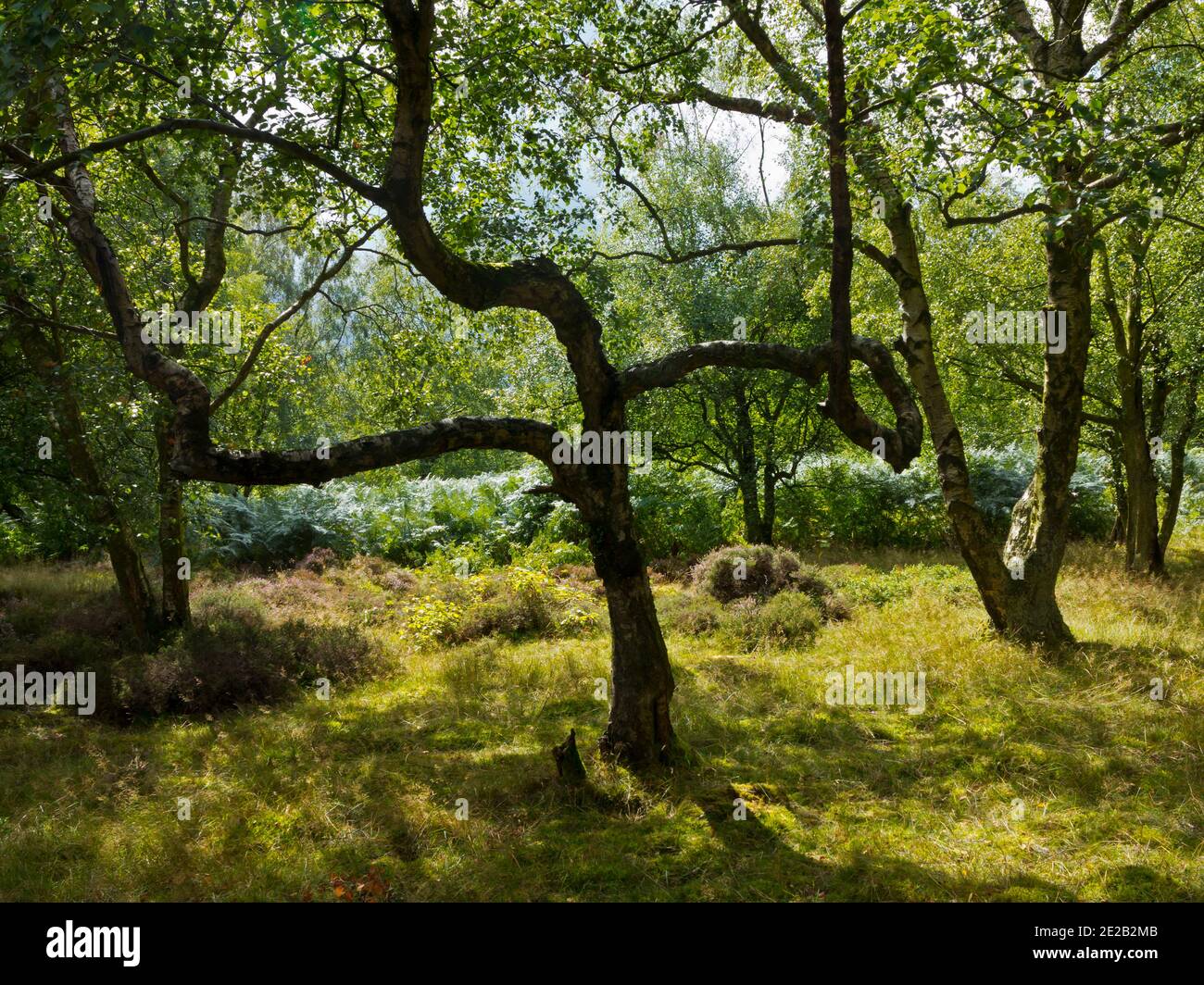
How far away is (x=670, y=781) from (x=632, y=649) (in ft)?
3.79

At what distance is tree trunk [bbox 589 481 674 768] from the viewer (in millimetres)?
6582

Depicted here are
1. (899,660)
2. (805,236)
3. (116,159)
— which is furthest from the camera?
(116,159)

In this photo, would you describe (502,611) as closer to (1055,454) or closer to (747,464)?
(747,464)

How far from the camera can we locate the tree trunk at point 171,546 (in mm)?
9865

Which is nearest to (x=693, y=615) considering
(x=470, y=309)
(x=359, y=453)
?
(x=470, y=309)

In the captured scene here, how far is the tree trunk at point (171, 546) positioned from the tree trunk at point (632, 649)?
6.42 meters

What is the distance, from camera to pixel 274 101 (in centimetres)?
665

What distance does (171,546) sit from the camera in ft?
34.2

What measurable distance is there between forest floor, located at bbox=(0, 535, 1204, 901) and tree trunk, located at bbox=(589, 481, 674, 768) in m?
0.34

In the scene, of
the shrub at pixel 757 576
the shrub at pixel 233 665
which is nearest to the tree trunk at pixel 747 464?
the shrub at pixel 757 576

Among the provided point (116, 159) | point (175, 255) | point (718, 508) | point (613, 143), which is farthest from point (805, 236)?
point (718, 508)

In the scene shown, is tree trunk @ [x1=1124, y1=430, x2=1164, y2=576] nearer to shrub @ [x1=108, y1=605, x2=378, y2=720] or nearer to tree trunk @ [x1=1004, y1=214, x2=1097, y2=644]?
tree trunk @ [x1=1004, y1=214, x2=1097, y2=644]
